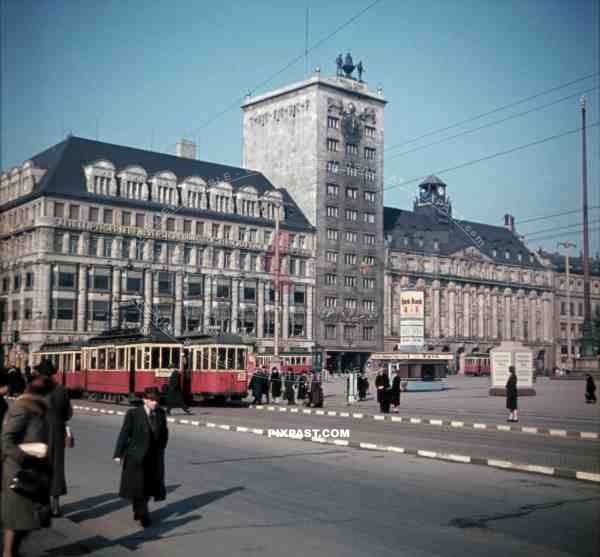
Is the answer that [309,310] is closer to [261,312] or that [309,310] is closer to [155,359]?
[261,312]

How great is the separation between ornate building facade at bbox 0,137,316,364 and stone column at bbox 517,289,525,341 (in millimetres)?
40280

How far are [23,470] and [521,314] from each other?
11239 cm

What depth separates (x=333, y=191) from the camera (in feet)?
286

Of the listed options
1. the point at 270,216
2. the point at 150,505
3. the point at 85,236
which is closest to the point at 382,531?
the point at 150,505

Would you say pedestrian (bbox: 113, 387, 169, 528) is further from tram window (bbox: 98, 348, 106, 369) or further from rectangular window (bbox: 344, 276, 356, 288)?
rectangular window (bbox: 344, 276, 356, 288)

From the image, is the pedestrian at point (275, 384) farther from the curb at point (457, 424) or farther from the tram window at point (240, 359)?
the curb at point (457, 424)

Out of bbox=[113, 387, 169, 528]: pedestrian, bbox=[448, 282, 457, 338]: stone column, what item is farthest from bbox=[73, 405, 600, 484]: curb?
bbox=[448, 282, 457, 338]: stone column

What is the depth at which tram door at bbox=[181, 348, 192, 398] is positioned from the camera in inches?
1352

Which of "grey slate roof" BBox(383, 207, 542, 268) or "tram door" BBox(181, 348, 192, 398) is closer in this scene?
"tram door" BBox(181, 348, 192, 398)

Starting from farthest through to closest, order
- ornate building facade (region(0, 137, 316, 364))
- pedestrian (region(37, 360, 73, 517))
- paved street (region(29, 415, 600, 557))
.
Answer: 1. ornate building facade (region(0, 137, 316, 364))
2. pedestrian (region(37, 360, 73, 517))
3. paved street (region(29, 415, 600, 557))

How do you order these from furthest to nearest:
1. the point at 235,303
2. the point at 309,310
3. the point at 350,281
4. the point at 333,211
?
the point at 350,281, the point at 333,211, the point at 309,310, the point at 235,303

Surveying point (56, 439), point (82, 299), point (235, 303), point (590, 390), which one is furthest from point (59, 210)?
point (56, 439)

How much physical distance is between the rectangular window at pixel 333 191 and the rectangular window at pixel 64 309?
99.7ft

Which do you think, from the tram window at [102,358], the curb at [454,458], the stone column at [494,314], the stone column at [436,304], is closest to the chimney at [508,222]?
the stone column at [494,314]
